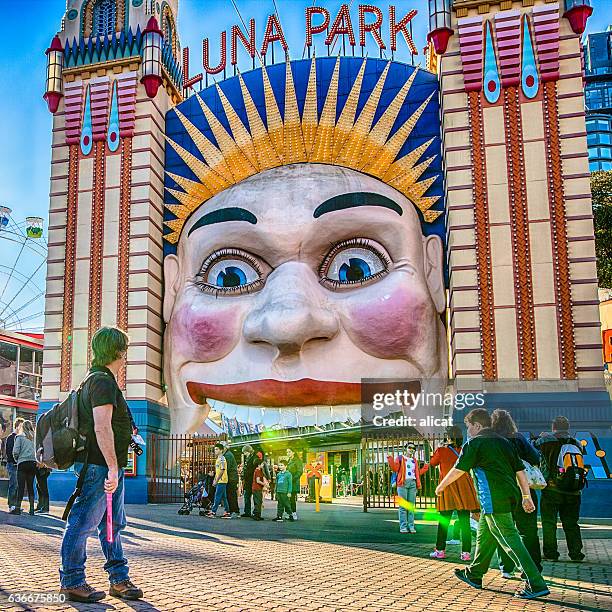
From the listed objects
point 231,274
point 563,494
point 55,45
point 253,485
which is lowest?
point 253,485

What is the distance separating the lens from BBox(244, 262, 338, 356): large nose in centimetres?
1574

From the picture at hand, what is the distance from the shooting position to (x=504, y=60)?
56.5 feet

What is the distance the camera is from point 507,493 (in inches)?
257

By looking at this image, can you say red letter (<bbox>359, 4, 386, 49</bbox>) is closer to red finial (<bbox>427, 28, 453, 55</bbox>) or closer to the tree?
red finial (<bbox>427, 28, 453, 55</bbox>)

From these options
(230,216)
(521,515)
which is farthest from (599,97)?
(521,515)

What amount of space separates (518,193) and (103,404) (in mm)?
13091

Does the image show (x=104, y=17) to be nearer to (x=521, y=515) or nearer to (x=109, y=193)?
(x=109, y=193)

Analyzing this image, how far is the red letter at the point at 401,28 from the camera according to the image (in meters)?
19.0

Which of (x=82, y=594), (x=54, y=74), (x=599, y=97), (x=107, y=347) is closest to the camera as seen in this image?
(x=82, y=594)

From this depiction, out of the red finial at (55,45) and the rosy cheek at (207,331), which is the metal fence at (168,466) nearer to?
the rosy cheek at (207,331)

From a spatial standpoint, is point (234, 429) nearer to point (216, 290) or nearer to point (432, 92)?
point (216, 290)

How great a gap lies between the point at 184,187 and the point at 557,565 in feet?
43.3

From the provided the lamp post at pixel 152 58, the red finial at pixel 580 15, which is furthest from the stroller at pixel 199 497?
the red finial at pixel 580 15

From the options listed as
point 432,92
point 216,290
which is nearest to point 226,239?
point 216,290
